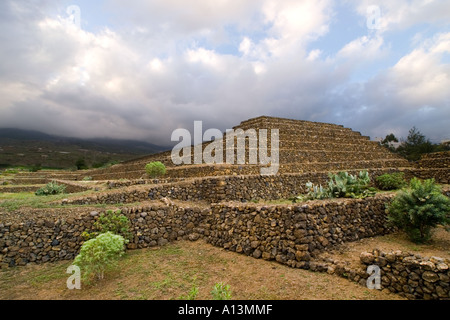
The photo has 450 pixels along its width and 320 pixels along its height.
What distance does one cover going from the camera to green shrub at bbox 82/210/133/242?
21.2 feet

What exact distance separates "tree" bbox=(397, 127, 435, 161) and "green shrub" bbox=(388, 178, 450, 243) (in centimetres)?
3146

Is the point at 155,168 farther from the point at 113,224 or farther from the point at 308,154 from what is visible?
the point at 308,154

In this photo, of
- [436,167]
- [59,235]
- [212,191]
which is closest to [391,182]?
[436,167]

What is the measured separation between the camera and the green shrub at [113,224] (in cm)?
645

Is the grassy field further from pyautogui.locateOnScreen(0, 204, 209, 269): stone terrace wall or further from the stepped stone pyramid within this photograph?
the stepped stone pyramid

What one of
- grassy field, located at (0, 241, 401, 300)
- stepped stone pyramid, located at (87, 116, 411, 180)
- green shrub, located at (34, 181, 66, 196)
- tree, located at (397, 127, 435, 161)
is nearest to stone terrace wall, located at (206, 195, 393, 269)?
grassy field, located at (0, 241, 401, 300)

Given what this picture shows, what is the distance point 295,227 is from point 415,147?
125ft

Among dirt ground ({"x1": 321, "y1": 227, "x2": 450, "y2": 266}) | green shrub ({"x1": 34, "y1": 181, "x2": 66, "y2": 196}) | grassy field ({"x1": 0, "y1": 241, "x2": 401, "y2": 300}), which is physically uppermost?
green shrub ({"x1": 34, "y1": 181, "x2": 66, "y2": 196})

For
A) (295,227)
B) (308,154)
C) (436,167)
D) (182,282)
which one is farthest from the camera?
(308,154)

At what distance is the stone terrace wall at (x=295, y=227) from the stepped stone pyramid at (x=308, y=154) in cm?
509

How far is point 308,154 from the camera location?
1728 centimetres

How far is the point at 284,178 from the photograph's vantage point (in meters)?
11.1
